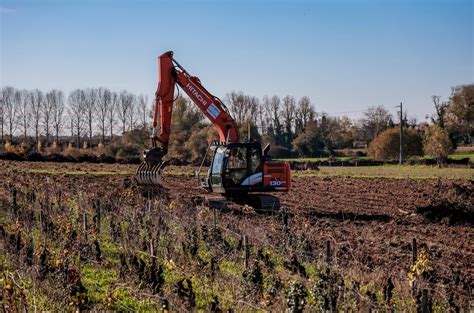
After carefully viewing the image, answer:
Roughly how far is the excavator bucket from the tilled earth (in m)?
0.56

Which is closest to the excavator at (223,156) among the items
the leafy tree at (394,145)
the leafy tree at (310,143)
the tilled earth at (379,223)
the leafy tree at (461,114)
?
the tilled earth at (379,223)

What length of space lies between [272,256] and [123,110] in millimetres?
73789

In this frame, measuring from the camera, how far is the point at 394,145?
6391 cm

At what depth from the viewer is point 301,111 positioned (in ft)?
292

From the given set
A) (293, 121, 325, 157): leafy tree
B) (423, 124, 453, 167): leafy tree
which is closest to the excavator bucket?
(423, 124, 453, 167): leafy tree

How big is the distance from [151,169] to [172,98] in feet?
8.68

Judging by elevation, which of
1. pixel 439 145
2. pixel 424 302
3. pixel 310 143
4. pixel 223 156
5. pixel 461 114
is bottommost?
pixel 424 302

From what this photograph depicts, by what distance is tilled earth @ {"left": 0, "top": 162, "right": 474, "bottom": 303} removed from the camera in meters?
12.8

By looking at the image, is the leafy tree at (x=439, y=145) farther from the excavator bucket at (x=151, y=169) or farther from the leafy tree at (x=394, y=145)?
the excavator bucket at (x=151, y=169)

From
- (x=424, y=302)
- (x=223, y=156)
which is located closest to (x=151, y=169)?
(x=223, y=156)

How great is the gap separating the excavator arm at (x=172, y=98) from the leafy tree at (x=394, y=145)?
42.5 m

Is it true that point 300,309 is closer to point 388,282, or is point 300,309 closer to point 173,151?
point 388,282

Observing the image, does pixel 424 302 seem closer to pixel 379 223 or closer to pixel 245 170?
pixel 379 223

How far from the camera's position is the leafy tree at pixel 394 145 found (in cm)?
6359
